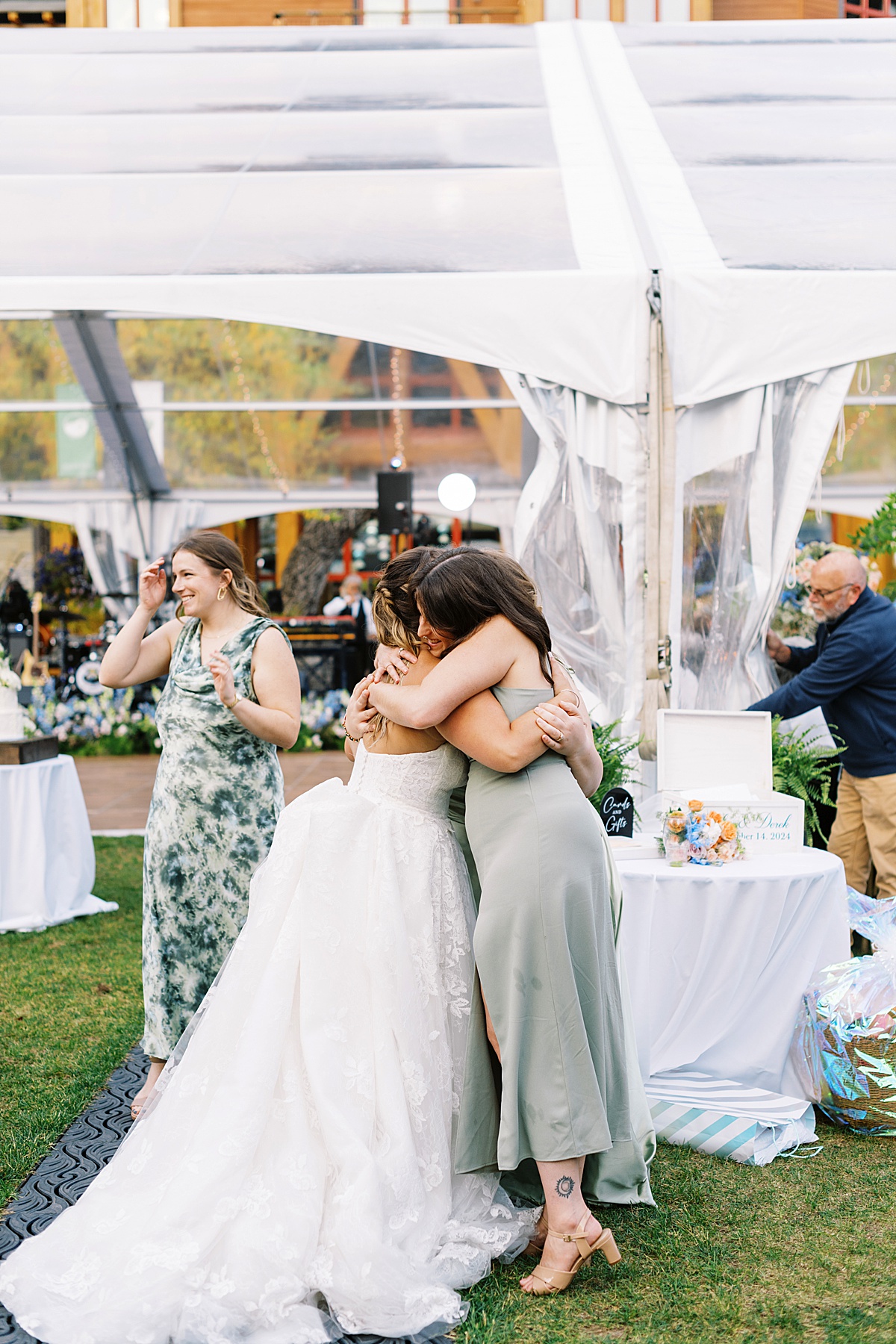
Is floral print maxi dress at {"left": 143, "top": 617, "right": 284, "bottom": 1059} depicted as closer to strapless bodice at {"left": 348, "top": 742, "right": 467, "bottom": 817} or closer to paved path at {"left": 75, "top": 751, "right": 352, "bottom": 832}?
strapless bodice at {"left": 348, "top": 742, "right": 467, "bottom": 817}

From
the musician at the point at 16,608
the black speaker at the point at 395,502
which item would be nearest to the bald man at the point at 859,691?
the black speaker at the point at 395,502

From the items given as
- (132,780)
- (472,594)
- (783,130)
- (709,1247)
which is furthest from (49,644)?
(709,1247)

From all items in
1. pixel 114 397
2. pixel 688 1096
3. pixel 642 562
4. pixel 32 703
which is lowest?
pixel 32 703

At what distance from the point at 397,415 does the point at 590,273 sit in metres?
6.69

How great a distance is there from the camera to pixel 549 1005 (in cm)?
255

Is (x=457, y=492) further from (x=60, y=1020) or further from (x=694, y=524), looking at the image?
(x=60, y=1020)

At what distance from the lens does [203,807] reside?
3498mm

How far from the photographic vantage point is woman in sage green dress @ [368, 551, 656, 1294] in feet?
8.34

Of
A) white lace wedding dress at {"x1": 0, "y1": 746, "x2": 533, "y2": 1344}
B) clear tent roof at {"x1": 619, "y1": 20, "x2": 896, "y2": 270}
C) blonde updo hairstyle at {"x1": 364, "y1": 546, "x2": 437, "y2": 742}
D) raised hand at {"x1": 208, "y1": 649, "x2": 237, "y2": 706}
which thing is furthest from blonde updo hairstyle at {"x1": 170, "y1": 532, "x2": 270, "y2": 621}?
clear tent roof at {"x1": 619, "y1": 20, "x2": 896, "y2": 270}

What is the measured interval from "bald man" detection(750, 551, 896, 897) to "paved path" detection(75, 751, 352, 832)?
3.41 m

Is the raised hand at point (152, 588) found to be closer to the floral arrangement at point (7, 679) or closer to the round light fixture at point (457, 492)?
the floral arrangement at point (7, 679)

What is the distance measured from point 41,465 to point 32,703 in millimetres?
2260

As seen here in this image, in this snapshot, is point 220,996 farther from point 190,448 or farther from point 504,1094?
point 190,448

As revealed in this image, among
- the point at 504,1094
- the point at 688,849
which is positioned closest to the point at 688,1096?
the point at 688,849
